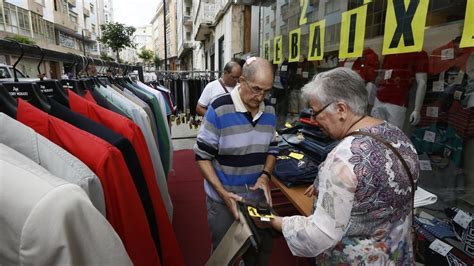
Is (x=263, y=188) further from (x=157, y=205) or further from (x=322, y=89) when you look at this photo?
(x=322, y=89)

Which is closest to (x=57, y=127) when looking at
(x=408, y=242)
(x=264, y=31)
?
(x=408, y=242)

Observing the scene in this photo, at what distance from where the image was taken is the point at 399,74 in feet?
8.25

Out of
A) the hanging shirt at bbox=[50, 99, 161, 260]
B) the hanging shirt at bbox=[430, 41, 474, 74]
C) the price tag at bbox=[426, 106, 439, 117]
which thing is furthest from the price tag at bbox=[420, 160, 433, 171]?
the hanging shirt at bbox=[50, 99, 161, 260]

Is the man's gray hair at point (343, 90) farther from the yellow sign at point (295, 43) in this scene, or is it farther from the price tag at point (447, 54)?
the yellow sign at point (295, 43)

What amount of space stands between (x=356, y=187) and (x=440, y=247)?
1.12m

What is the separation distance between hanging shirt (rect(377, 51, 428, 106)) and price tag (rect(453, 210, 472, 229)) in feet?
3.60

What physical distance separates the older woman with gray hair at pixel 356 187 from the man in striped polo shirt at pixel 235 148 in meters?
0.52

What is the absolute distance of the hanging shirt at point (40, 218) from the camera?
1.93 feet

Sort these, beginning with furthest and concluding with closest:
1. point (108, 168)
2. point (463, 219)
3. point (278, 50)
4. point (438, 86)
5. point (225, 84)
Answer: point (278, 50), point (225, 84), point (438, 86), point (463, 219), point (108, 168)

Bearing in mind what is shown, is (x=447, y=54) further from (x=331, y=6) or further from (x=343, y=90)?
(x=343, y=90)

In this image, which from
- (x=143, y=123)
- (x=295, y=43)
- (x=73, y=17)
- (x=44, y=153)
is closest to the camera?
(x=44, y=153)

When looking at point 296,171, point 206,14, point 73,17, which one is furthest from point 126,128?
point 73,17

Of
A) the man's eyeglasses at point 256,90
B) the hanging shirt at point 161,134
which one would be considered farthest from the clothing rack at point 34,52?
the man's eyeglasses at point 256,90

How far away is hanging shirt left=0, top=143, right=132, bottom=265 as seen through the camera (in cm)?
59
